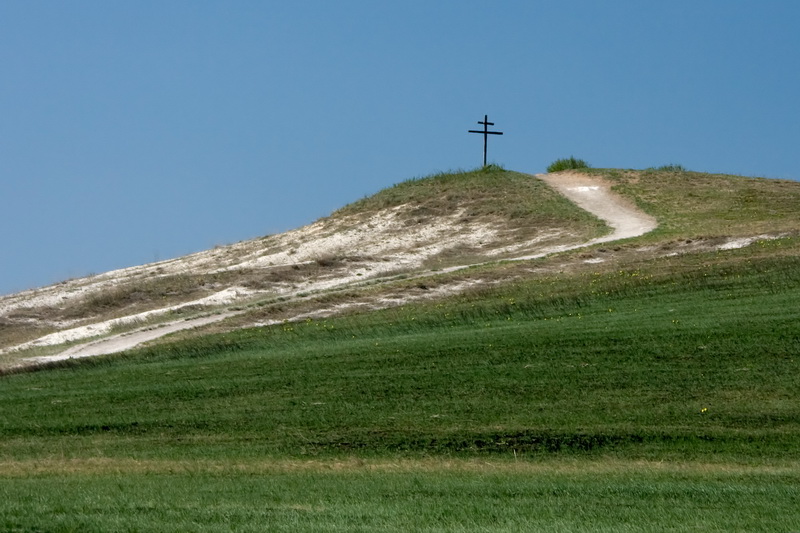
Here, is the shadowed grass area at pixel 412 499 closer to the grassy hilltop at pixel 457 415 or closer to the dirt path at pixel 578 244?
the grassy hilltop at pixel 457 415

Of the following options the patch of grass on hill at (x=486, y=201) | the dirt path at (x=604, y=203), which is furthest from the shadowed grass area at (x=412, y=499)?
the patch of grass on hill at (x=486, y=201)

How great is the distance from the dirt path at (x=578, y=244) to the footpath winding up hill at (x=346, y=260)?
2.1 inches

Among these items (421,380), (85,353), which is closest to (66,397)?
(85,353)

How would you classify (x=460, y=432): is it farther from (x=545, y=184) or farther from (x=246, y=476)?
(x=545, y=184)

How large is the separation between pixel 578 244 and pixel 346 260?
374 inches

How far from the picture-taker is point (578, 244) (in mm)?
38750

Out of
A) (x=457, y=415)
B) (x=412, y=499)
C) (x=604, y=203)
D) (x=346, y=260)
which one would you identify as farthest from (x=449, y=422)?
(x=604, y=203)

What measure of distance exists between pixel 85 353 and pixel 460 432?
568 inches

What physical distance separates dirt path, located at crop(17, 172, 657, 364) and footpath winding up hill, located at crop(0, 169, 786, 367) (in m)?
0.05

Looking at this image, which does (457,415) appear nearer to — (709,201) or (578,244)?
(578,244)

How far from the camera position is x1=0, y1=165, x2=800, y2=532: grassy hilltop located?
11.6 metres

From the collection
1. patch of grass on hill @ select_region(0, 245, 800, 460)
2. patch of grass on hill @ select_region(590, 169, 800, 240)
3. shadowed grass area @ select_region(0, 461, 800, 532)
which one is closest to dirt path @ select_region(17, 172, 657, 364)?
patch of grass on hill @ select_region(590, 169, 800, 240)

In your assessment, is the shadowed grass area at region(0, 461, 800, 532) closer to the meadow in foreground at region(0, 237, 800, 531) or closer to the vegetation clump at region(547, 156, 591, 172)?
the meadow in foreground at region(0, 237, 800, 531)

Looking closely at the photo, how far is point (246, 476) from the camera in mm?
14836
